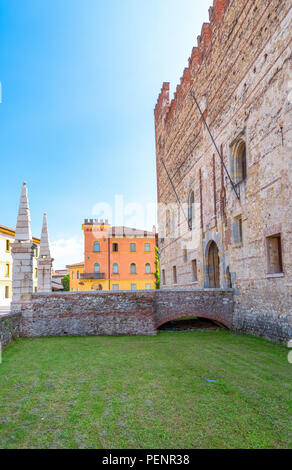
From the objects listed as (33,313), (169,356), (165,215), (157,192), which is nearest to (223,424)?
(169,356)

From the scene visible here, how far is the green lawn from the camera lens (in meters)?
3.52

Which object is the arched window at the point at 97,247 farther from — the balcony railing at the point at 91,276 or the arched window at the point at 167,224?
the arched window at the point at 167,224

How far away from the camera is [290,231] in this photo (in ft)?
26.4

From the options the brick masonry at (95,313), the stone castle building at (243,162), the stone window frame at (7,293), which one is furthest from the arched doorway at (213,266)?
the stone window frame at (7,293)

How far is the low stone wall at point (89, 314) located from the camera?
1094 centimetres

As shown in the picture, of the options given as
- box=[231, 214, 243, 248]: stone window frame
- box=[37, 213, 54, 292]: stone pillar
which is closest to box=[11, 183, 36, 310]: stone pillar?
box=[37, 213, 54, 292]: stone pillar

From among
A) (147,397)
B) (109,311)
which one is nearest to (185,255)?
(109,311)

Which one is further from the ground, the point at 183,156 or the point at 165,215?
the point at 183,156

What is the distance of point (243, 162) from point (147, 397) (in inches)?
359

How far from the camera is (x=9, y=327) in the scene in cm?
939

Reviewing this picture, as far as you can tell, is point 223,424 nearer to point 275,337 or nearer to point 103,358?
point 103,358

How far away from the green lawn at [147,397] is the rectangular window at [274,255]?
6.47 feet

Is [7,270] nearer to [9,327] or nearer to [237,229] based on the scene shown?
[9,327]
